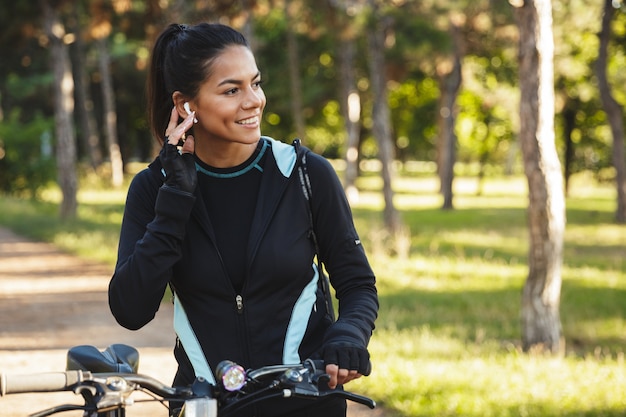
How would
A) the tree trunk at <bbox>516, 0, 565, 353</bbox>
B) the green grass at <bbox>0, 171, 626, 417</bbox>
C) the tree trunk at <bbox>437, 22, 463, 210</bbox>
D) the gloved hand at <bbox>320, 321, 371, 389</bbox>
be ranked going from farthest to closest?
the tree trunk at <bbox>437, 22, 463, 210</bbox> < the tree trunk at <bbox>516, 0, 565, 353</bbox> < the green grass at <bbox>0, 171, 626, 417</bbox> < the gloved hand at <bbox>320, 321, 371, 389</bbox>

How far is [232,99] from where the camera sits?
2746 mm

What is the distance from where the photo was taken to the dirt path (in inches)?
293

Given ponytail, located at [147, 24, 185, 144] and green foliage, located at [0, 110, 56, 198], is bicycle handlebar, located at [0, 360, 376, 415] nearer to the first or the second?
ponytail, located at [147, 24, 185, 144]

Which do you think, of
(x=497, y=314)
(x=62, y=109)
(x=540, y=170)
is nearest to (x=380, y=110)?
(x=497, y=314)

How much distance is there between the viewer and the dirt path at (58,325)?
24.4ft

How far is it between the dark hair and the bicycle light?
2.96 feet

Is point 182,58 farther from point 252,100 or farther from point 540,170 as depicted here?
point 540,170

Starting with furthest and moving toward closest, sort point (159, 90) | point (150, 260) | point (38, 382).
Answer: point (159, 90) < point (150, 260) < point (38, 382)

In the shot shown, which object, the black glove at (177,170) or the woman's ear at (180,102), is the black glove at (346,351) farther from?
the woman's ear at (180,102)

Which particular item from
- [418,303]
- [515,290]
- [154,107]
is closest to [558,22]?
[515,290]

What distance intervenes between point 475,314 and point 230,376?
1025 cm

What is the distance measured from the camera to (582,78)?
36656mm

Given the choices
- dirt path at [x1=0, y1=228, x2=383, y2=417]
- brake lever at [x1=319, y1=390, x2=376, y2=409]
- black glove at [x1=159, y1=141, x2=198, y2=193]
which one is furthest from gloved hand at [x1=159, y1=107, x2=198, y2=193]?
dirt path at [x1=0, y1=228, x2=383, y2=417]

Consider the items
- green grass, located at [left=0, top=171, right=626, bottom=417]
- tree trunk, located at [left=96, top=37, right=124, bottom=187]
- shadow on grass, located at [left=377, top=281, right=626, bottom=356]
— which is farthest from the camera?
tree trunk, located at [left=96, top=37, right=124, bottom=187]
